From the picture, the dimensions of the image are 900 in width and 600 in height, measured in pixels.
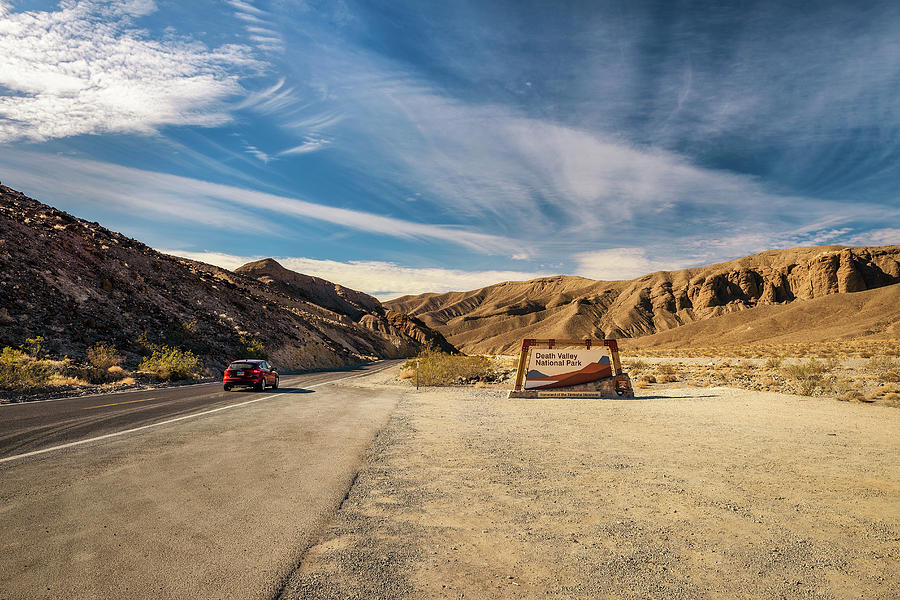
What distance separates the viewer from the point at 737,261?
155000 millimetres

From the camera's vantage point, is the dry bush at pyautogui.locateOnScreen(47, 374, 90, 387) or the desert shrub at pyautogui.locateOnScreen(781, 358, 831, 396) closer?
the dry bush at pyautogui.locateOnScreen(47, 374, 90, 387)

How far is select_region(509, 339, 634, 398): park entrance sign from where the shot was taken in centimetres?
1692

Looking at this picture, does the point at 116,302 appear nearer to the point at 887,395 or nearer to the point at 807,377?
the point at 807,377

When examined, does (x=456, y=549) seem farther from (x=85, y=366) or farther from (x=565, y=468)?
(x=85, y=366)

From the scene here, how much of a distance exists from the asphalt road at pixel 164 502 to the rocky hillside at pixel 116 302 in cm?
2181

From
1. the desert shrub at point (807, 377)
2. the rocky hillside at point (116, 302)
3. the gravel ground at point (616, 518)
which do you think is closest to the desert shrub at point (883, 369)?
the desert shrub at point (807, 377)

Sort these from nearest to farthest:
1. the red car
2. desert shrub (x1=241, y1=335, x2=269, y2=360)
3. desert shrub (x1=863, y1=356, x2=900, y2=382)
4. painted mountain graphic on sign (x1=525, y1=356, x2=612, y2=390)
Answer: painted mountain graphic on sign (x1=525, y1=356, x2=612, y2=390), the red car, desert shrub (x1=863, y1=356, x2=900, y2=382), desert shrub (x1=241, y1=335, x2=269, y2=360)

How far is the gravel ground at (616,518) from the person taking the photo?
11.3 ft

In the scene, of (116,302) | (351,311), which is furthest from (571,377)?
(351,311)

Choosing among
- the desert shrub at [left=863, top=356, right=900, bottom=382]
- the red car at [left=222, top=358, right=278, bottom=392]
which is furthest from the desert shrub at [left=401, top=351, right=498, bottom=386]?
the desert shrub at [left=863, top=356, right=900, bottom=382]

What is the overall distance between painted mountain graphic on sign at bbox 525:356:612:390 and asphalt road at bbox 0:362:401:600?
803 centimetres

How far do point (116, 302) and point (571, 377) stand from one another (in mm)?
32972

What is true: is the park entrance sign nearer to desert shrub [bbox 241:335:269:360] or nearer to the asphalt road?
the asphalt road

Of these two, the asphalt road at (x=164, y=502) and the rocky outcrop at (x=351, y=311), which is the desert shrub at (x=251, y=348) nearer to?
the asphalt road at (x=164, y=502)
